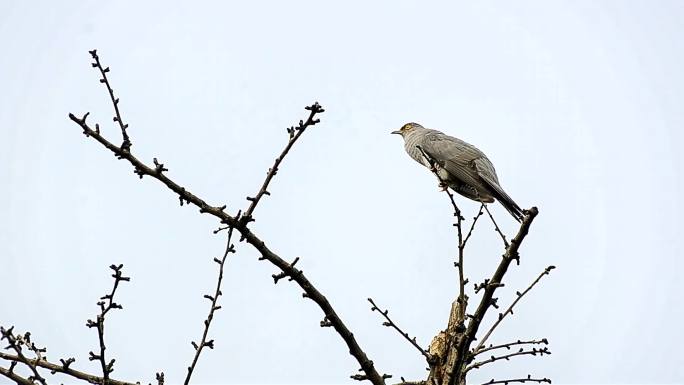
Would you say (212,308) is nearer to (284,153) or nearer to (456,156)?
(284,153)

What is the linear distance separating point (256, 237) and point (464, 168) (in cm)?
545

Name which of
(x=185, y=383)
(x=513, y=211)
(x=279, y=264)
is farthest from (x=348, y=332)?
(x=513, y=211)

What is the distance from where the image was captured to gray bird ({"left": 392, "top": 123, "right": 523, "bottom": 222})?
7516 millimetres

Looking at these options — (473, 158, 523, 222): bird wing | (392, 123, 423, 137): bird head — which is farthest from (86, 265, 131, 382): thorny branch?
(392, 123, 423, 137): bird head

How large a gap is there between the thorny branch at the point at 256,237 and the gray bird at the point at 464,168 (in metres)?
3.52

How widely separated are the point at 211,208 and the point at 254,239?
0.77 ft

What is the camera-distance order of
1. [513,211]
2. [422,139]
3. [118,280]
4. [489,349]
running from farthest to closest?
[422,139], [513,211], [489,349], [118,280]

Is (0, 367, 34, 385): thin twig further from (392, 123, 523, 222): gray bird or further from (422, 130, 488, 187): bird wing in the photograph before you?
(422, 130, 488, 187): bird wing

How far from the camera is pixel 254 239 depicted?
3.23m

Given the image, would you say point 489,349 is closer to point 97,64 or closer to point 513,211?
point 97,64

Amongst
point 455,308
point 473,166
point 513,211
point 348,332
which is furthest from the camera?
point 473,166

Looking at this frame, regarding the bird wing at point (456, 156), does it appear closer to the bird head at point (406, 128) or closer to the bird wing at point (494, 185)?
the bird wing at point (494, 185)

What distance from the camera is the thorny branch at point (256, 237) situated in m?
3.09

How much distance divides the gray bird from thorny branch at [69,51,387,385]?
352 cm
